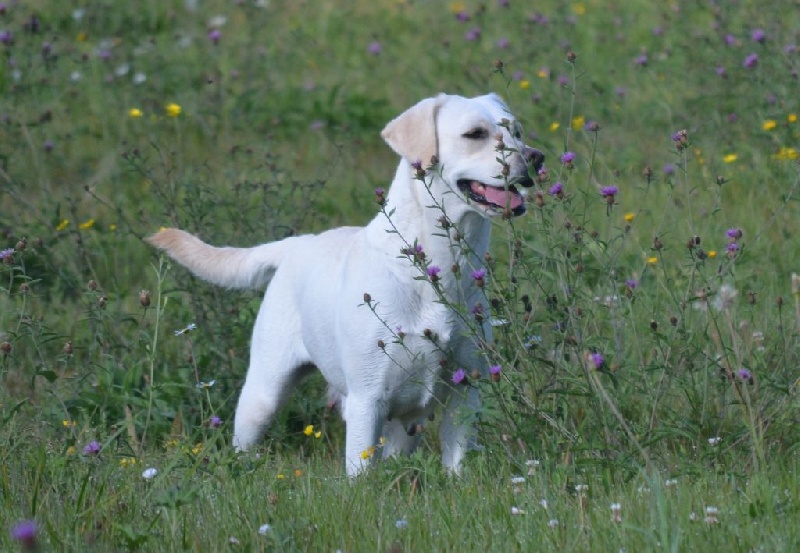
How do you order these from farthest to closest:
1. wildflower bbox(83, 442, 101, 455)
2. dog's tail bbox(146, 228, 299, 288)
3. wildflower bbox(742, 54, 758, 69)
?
1. wildflower bbox(742, 54, 758, 69)
2. dog's tail bbox(146, 228, 299, 288)
3. wildflower bbox(83, 442, 101, 455)

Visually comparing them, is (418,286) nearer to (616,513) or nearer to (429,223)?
(429,223)

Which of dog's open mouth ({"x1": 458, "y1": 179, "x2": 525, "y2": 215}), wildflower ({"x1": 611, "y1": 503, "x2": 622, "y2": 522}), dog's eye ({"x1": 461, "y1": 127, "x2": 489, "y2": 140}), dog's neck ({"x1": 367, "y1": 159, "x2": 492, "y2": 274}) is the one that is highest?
dog's eye ({"x1": 461, "y1": 127, "x2": 489, "y2": 140})

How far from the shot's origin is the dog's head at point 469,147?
382 cm

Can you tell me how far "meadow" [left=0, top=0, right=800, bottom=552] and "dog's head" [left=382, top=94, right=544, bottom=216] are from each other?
136 mm

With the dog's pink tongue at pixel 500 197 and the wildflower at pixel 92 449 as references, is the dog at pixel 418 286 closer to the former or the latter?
the dog's pink tongue at pixel 500 197

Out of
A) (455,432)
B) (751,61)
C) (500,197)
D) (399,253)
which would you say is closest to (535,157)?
(500,197)

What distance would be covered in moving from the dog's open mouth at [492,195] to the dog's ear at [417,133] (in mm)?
151

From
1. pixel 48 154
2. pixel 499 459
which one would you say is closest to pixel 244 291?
pixel 499 459

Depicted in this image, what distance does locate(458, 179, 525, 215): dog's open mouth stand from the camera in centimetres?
376

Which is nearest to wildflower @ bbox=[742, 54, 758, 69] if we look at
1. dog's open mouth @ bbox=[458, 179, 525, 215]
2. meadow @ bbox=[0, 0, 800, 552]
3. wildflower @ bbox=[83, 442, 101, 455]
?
meadow @ bbox=[0, 0, 800, 552]

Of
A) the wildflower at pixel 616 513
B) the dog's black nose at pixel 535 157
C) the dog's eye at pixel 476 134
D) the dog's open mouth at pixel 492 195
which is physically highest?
the dog's black nose at pixel 535 157

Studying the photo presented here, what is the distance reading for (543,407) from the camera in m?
3.71

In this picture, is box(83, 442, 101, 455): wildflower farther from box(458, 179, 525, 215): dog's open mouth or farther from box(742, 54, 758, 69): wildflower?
box(742, 54, 758, 69): wildflower

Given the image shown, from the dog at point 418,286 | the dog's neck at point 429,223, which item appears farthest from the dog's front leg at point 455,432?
the dog's neck at point 429,223
